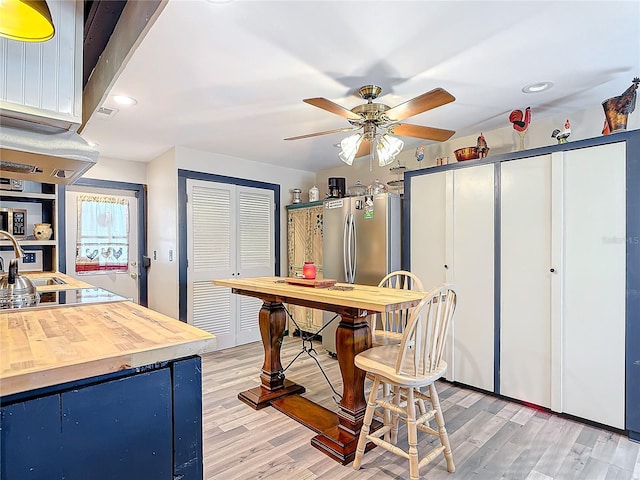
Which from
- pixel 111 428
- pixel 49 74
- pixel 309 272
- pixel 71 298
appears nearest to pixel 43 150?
pixel 49 74

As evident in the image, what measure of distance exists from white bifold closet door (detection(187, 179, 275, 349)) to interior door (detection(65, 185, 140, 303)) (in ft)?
3.41

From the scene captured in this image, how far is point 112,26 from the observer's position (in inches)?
69.0

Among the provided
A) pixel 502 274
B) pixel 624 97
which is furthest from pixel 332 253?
pixel 624 97

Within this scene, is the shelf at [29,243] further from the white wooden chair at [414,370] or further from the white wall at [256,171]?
the white wooden chair at [414,370]

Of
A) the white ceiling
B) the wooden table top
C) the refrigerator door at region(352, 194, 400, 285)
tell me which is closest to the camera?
the white ceiling

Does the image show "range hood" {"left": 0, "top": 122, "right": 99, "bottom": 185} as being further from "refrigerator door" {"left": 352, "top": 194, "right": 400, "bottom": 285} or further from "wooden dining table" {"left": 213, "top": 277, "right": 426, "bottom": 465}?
"refrigerator door" {"left": 352, "top": 194, "right": 400, "bottom": 285}

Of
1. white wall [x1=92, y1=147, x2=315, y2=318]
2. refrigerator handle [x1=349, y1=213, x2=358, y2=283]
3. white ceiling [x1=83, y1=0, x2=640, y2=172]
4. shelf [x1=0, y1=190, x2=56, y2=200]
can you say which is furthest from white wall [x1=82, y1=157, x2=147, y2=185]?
refrigerator handle [x1=349, y1=213, x2=358, y2=283]

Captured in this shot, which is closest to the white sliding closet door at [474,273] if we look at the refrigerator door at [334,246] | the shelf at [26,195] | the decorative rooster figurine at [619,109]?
the decorative rooster figurine at [619,109]

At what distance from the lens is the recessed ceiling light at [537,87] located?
A: 2369 millimetres

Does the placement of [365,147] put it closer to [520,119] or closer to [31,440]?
[520,119]

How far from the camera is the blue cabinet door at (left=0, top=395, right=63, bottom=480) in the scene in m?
0.78

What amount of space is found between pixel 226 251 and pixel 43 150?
9.38 feet

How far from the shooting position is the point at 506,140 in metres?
3.24

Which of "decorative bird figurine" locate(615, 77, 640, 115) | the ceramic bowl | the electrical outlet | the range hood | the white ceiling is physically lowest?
the electrical outlet
